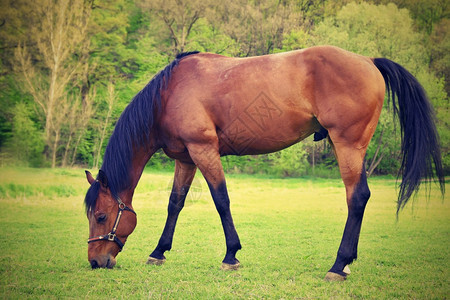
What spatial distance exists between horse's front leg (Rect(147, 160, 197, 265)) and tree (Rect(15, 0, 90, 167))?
65.6ft

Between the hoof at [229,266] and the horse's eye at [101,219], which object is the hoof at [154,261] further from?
the hoof at [229,266]

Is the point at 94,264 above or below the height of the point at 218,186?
below

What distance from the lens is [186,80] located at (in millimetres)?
5262

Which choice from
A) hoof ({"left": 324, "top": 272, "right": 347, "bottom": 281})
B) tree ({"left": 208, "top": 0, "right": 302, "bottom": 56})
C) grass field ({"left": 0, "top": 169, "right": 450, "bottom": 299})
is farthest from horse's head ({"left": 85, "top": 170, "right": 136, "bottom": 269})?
tree ({"left": 208, "top": 0, "right": 302, "bottom": 56})

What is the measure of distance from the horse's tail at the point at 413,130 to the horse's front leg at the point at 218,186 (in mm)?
2175

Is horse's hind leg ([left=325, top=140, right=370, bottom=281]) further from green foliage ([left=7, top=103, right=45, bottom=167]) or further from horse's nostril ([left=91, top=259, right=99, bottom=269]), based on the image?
green foliage ([left=7, top=103, right=45, bottom=167])

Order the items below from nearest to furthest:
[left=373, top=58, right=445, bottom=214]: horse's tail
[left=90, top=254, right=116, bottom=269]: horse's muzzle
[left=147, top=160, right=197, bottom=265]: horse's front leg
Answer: [left=373, top=58, right=445, bottom=214]: horse's tail → [left=90, top=254, right=116, bottom=269]: horse's muzzle → [left=147, top=160, right=197, bottom=265]: horse's front leg

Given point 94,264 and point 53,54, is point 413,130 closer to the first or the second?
point 94,264

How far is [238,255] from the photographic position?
A: 18.7 feet

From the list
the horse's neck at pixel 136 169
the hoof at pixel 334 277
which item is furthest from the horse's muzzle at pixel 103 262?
the hoof at pixel 334 277

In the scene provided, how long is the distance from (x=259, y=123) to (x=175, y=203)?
1723 millimetres

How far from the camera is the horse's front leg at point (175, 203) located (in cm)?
543

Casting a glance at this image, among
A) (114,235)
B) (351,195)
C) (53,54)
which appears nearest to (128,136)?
(114,235)

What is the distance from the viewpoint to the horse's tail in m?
4.77
